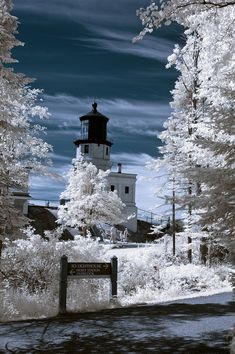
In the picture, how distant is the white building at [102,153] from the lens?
74.6 metres

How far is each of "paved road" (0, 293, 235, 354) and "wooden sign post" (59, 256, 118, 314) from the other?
99 centimetres

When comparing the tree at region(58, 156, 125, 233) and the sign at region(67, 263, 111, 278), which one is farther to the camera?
the tree at region(58, 156, 125, 233)

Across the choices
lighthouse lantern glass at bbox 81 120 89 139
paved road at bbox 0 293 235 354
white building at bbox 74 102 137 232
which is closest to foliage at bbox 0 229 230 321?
paved road at bbox 0 293 235 354

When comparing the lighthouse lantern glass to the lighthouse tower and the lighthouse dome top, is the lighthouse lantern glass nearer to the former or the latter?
the lighthouse tower

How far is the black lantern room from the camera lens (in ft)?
256

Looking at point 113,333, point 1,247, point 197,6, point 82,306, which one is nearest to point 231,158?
point 197,6

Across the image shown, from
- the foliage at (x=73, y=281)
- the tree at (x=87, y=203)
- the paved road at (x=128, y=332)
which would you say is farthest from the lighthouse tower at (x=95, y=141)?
the paved road at (x=128, y=332)

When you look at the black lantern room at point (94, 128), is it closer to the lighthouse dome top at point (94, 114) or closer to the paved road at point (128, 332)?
the lighthouse dome top at point (94, 114)

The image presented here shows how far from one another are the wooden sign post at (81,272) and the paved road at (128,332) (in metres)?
0.99

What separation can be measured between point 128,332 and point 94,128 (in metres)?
71.7

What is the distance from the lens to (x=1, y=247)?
15578mm

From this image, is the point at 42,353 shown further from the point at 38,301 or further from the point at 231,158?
the point at 38,301

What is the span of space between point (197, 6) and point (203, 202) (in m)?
3.49

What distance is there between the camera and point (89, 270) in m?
12.7
